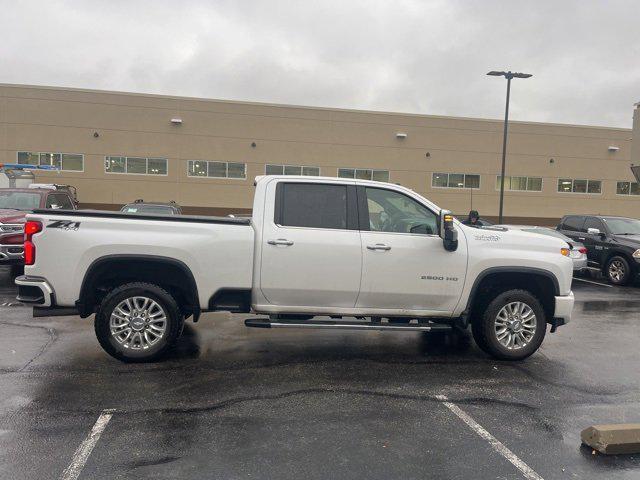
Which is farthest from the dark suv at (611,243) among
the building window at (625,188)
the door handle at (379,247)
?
the building window at (625,188)

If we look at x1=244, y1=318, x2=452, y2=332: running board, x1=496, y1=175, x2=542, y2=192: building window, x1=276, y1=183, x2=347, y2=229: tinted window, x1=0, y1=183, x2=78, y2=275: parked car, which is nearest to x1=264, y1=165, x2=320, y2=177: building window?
x1=496, y1=175, x2=542, y2=192: building window

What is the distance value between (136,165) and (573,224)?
2291 centimetres

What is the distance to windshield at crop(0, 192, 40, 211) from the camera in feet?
38.6

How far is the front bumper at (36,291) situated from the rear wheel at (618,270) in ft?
40.9

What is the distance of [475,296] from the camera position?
6.03 metres

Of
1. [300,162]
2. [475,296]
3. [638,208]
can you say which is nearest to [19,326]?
[475,296]

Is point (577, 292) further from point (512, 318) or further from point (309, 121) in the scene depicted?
point (309, 121)

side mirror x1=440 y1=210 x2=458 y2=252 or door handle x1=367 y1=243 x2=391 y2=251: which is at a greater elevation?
side mirror x1=440 y1=210 x2=458 y2=252

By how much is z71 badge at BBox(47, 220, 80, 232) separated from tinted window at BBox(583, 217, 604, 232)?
12925 mm

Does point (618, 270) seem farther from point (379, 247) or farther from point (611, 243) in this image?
point (379, 247)

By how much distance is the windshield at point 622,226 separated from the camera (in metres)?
13.5

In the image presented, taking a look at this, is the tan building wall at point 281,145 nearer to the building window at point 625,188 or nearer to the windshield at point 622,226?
the building window at point 625,188

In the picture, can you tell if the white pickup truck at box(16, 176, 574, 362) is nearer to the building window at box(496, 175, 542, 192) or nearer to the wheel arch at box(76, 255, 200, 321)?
the wheel arch at box(76, 255, 200, 321)

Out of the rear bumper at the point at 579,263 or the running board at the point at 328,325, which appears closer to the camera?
the running board at the point at 328,325
